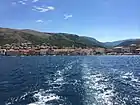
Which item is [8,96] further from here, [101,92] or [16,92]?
[101,92]

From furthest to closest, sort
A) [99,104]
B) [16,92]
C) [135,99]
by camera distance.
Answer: [16,92], [135,99], [99,104]

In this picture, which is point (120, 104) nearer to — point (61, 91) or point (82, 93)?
point (82, 93)

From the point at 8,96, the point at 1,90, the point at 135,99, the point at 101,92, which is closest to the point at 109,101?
the point at 135,99

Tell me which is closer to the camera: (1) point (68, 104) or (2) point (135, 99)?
(1) point (68, 104)

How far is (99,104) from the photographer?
47406 millimetres

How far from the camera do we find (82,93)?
59000 mm

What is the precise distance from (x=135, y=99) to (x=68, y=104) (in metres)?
12.3

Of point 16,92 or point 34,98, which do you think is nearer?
point 34,98

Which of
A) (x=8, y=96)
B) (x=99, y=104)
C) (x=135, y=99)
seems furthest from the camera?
(x=8, y=96)

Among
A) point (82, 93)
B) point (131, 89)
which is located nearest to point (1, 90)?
point (82, 93)

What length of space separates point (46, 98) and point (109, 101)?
11.1 metres

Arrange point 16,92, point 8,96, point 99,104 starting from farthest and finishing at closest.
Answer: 1. point 16,92
2. point 8,96
3. point 99,104

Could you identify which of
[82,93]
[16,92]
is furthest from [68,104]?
[16,92]

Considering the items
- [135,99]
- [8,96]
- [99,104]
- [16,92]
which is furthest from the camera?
Answer: [16,92]
